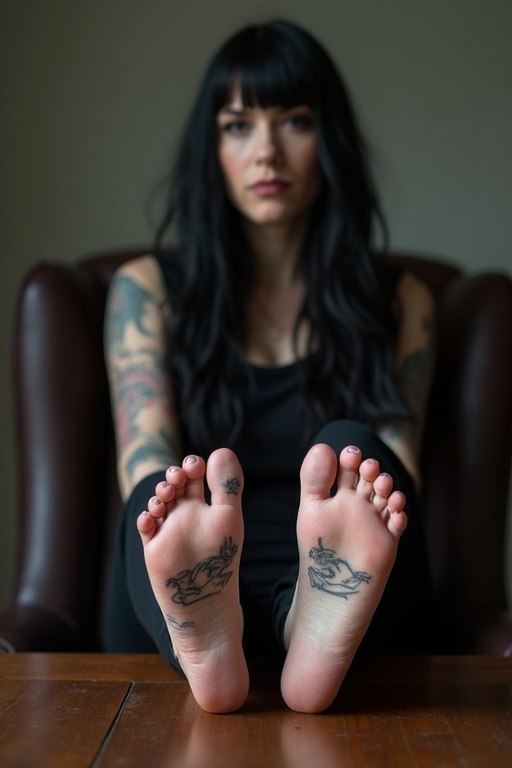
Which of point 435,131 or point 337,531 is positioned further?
point 435,131

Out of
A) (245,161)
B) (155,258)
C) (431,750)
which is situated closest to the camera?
(431,750)

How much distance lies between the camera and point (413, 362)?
4.66 ft

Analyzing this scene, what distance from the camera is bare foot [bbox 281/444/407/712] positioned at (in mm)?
793

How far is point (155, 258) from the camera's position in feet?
4.81

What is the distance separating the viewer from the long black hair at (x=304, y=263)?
134 centimetres

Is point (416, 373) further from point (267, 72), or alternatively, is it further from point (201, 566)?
point (201, 566)

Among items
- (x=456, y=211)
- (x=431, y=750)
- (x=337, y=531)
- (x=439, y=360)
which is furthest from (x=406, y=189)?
(x=431, y=750)

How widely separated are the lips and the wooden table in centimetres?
66

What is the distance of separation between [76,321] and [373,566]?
76 centimetres

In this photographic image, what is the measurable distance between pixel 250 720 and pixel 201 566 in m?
0.12

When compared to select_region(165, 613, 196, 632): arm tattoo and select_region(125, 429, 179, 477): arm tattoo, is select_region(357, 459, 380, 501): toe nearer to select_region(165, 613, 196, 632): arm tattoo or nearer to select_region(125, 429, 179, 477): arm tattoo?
select_region(165, 613, 196, 632): arm tattoo

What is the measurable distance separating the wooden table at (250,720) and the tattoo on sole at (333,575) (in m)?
0.10

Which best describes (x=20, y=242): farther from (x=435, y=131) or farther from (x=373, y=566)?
(x=373, y=566)

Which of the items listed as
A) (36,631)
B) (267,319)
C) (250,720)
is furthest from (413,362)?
(250,720)
